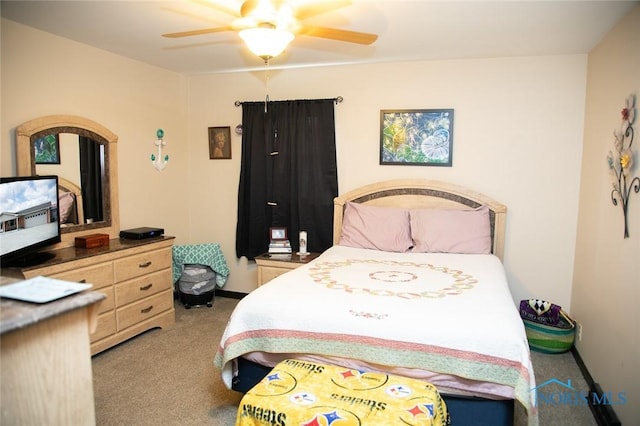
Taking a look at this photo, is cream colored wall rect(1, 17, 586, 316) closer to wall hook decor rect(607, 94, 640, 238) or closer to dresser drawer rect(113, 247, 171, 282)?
dresser drawer rect(113, 247, 171, 282)

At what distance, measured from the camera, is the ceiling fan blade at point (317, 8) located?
6.68 ft

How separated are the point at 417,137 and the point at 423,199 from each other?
58cm

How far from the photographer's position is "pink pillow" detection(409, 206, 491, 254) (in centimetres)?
341

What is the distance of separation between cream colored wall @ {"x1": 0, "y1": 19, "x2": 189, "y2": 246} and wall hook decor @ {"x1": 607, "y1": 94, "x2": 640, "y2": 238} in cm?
384

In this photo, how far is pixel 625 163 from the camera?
236 centimetres

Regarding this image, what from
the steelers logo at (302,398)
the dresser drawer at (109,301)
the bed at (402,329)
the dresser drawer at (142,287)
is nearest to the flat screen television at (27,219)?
the dresser drawer at (109,301)

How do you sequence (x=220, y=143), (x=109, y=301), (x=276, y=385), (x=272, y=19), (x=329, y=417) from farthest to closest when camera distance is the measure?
(x=220, y=143) < (x=109, y=301) < (x=272, y=19) < (x=276, y=385) < (x=329, y=417)

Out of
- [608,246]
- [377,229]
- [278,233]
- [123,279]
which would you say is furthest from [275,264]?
[608,246]

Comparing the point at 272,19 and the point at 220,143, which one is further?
the point at 220,143

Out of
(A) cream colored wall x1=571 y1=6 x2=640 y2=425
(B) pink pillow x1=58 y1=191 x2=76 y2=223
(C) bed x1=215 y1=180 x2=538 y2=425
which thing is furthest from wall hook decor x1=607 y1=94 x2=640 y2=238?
(B) pink pillow x1=58 y1=191 x2=76 y2=223

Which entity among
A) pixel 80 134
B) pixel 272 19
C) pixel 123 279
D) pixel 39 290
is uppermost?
pixel 272 19

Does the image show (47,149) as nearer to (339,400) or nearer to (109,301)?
(109,301)

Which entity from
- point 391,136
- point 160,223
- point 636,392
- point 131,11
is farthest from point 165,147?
point 636,392

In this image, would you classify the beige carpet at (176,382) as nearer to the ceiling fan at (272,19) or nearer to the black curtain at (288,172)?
the black curtain at (288,172)
